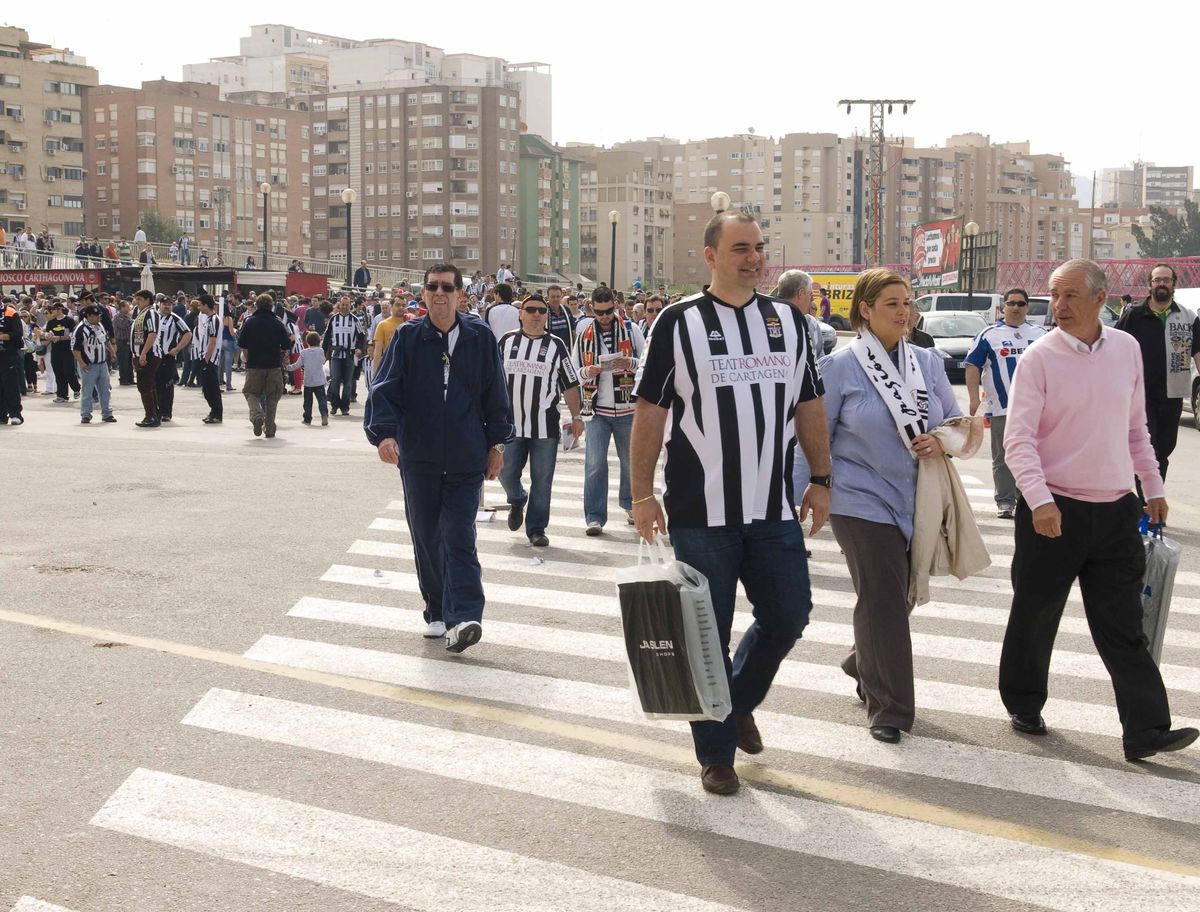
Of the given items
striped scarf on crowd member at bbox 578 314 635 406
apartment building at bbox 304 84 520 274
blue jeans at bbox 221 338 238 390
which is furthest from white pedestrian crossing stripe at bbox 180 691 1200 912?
apartment building at bbox 304 84 520 274

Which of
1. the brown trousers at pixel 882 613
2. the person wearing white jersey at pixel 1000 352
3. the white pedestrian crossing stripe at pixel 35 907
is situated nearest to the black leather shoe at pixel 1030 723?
the brown trousers at pixel 882 613

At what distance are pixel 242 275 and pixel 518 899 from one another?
42.5 meters

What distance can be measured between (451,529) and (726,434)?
8.90 feet

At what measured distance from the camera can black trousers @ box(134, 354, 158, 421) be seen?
21.1m

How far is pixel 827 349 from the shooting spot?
14.5 meters

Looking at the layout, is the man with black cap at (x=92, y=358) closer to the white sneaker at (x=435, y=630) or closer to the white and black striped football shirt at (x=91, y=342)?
the white and black striped football shirt at (x=91, y=342)

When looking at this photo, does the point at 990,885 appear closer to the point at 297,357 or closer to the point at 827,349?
the point at 827,349

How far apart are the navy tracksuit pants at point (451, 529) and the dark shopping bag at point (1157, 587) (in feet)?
10.4

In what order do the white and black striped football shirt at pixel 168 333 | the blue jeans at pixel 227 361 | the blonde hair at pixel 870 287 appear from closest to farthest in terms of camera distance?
the blonde hair at pixel 870 287 < the white and black striped football shirt at pixel 168 333 < the blue jeans at pixel 227 361

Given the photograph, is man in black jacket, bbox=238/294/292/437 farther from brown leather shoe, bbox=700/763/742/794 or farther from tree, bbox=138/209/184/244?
tree, bbox=138/209/184/244

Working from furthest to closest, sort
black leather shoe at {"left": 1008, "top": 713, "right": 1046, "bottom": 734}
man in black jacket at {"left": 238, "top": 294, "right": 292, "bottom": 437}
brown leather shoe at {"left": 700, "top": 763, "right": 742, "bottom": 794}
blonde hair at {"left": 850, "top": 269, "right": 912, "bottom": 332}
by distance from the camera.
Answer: man in black jacket at {"left": 238, "top": 294, "right": 292, "bottom": 437} → black leather shoe at {"left": 1008, "top": 713, "right": 1046, "bottom": 734} → blonde hair at {"left": 850, "top": 269, "right": 912, "bottom": 332} → brown leather shoe at {"left": 700, "top": 763, "right": 742, "bottom": 794}

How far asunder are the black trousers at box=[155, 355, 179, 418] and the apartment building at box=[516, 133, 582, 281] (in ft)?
403

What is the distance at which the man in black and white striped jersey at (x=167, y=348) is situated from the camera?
21531mm

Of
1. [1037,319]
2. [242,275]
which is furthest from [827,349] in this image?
[242,275]
